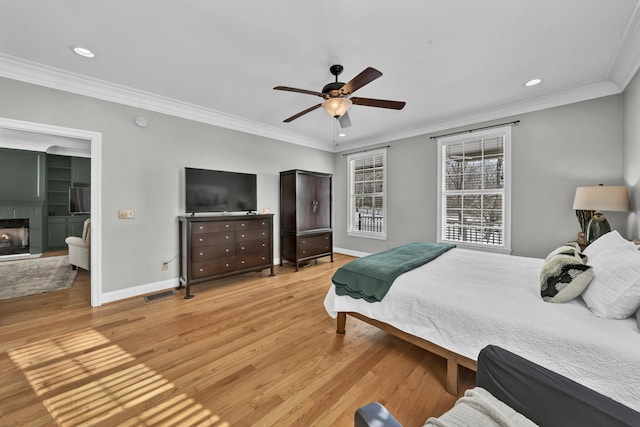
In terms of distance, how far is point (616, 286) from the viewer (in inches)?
51.7

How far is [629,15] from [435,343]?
116 inches

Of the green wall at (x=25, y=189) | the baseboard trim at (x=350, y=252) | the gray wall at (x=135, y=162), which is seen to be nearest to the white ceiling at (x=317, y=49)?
the gray wall at (x=135, y=162)

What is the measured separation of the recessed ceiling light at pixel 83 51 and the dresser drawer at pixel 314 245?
350cm

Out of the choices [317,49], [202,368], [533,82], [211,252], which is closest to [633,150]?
[533,82]

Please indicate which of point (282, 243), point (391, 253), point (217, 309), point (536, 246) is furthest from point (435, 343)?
point (282, 243)

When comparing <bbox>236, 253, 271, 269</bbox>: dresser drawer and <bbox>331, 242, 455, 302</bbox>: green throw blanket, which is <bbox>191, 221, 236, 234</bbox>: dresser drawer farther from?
<bbox>331, 242, 455, 302</bbox>: green throw blanket

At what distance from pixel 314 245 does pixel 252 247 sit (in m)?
1.31

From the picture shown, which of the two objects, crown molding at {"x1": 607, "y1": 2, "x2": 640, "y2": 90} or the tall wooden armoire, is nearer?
crown molding at {"x1": 607, "y1": 2, "x2": 640, "y2": 90}

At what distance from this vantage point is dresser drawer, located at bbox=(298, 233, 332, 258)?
4.64 metres

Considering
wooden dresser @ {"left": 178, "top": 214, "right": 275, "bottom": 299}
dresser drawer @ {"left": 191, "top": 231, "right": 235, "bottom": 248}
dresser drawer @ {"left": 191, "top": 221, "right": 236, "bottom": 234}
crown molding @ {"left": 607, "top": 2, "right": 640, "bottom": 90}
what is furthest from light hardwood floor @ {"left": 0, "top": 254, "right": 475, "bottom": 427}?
crown molding @ {"left": 607, "top": 2, "right": 640, "bottom": 90}

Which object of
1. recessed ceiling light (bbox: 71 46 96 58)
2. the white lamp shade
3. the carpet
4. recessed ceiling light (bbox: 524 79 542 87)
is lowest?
the carpet

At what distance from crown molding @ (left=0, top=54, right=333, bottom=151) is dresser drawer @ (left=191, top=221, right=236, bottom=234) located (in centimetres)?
164

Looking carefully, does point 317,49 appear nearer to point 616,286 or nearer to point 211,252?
point 616,286

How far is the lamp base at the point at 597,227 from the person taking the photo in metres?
2.61
